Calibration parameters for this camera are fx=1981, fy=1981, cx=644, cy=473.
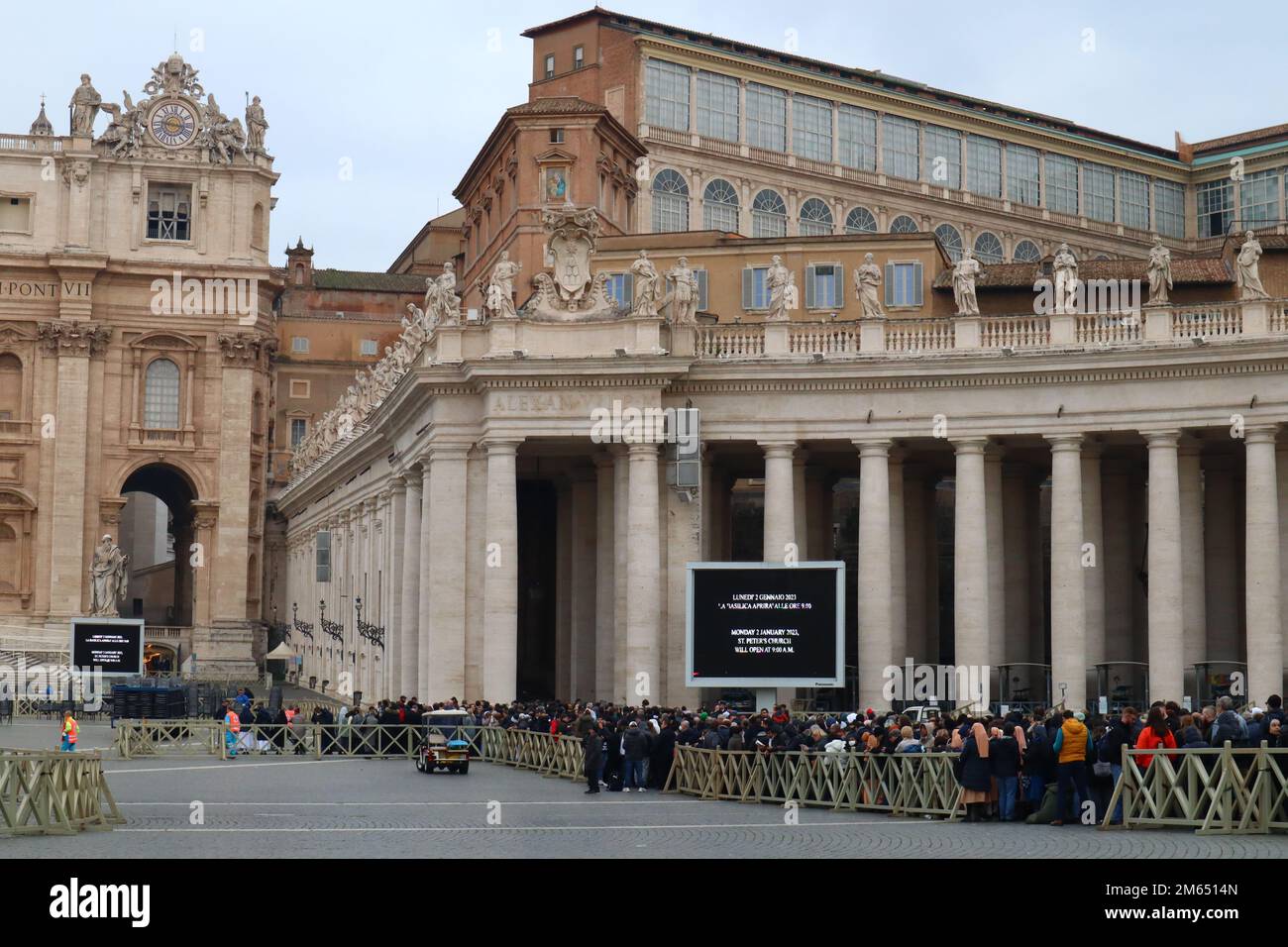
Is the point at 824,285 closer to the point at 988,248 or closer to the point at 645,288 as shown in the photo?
the point at 645,288

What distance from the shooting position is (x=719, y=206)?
94.8 metres

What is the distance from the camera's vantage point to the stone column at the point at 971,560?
160 feet

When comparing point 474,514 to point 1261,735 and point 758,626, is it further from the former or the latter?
point 1261,735

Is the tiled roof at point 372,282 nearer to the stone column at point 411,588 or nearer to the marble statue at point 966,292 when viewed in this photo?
the stone column at point 411,588

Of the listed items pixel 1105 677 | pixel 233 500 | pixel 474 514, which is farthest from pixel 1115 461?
pixel 233 500

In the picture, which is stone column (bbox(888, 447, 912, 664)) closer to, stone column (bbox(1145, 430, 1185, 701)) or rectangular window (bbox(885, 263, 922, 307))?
stone column (bbox(1145, 430, 1185, 701))

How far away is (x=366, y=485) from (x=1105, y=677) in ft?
108

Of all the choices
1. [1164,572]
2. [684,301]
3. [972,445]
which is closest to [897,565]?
[972,445]

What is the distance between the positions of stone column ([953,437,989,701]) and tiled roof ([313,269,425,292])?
79859 millimetres

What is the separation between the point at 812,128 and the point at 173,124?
3331 cm

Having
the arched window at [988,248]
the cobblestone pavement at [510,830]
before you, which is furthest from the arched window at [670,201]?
the cobblestone pavement at [510,830]

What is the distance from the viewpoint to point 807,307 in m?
63.2

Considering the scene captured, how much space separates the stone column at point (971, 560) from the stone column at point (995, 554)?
71cm

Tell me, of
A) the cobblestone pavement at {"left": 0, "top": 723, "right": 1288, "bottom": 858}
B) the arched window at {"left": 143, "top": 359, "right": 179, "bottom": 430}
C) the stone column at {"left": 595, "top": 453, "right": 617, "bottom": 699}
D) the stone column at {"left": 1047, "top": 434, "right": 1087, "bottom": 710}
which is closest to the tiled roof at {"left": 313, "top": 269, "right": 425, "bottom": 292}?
the arched window at {"left": 143, "top": 359, "right": 179, "bottom": 430}
